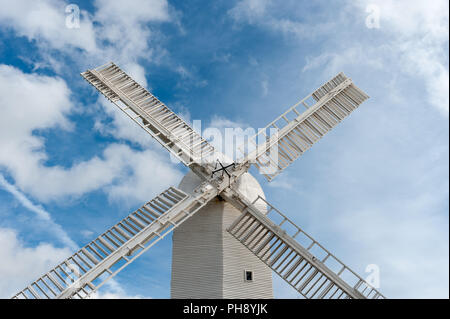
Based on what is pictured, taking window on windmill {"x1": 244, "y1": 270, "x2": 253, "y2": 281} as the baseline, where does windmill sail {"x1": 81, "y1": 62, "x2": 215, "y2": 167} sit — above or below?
above

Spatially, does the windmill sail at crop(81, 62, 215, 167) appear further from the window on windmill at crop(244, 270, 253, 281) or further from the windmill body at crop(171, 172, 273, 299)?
the window on windmill at crop(244, 270, 253, 281)

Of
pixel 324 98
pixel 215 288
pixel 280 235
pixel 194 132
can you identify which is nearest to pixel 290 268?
pixel 280 235

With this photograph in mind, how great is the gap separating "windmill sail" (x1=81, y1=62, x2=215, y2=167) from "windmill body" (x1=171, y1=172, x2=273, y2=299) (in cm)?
108

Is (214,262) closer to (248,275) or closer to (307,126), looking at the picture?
(248,275)

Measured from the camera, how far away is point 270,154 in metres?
13.1

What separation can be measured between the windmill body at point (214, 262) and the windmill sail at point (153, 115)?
1077 millimetres

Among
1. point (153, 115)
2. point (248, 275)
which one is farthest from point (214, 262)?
point (153, 115)

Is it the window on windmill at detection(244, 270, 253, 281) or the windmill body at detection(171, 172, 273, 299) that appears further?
the window on windmill at detection(244, 270, 253, 281)

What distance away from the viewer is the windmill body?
464 inches

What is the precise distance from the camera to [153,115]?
13.6m

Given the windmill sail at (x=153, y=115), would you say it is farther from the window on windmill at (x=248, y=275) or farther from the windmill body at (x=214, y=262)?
the window on windmill at (x=248, y=275)

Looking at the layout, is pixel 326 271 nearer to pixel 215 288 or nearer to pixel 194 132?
pixel 215 288

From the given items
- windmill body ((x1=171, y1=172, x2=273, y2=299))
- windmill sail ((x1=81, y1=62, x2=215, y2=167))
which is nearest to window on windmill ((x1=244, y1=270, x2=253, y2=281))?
windmill body ((x1=171, y1=172, x2=273, y2=299))
